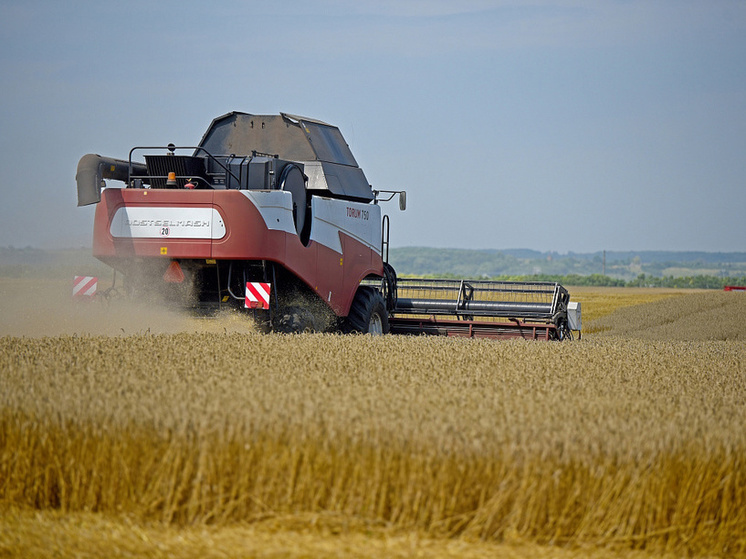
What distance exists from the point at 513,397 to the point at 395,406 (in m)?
0.92

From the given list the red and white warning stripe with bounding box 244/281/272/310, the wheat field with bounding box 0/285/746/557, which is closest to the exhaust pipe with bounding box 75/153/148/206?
the red and white warning stripe with bounding box 244/281/272/310

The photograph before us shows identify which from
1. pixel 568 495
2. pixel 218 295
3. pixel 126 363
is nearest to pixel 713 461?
pixel 568 495

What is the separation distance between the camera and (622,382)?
255 inches

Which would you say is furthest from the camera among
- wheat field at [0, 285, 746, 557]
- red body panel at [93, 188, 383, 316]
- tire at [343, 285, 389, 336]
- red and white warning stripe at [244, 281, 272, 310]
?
tire at [343, 285, 389, 336]

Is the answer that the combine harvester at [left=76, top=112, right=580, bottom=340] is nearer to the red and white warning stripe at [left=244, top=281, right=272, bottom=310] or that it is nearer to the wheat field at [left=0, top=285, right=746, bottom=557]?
the red and white warning stripe at [left=244, top=281, right=272, bottom=310]

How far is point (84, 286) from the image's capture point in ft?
33.6

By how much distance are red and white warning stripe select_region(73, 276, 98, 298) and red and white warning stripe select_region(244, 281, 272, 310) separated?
1983mm

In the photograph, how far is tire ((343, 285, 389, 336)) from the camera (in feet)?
38.1

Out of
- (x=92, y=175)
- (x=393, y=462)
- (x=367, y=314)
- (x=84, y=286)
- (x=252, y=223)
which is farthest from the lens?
(x=367, y=314)

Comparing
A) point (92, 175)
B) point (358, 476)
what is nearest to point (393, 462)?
point (358, 476)

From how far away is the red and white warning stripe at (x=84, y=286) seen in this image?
1018cm

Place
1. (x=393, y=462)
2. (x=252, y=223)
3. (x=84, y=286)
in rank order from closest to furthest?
(x=393, y=462) < (x=252, y=223) < (x=84, y=286)

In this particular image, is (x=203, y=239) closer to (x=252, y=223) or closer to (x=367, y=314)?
(x=252, y=223)

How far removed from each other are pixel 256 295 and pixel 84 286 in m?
2.22
